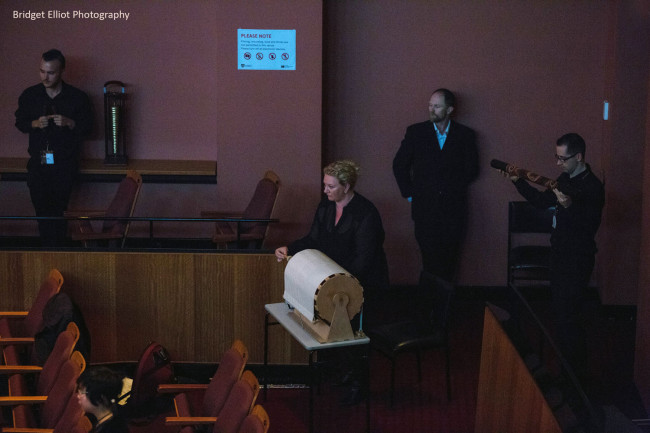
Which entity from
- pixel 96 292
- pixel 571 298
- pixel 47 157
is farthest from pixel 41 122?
pixel 571 298

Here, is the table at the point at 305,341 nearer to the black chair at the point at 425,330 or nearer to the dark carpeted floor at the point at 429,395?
the dark carpeted floor at the point at 429,395

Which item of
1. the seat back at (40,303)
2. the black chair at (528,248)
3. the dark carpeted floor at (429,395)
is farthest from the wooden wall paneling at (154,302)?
the black chair at (528,248)

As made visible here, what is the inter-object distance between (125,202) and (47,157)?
971 millimetres

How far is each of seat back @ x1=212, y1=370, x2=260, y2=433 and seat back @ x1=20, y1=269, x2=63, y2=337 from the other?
6.13ft

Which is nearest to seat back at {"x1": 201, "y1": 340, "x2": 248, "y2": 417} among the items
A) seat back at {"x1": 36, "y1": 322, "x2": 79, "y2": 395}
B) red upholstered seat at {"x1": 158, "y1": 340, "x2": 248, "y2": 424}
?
red upholstered seat at {"x1": 158, "y1": 340, "x2": 248, "y2": 424}

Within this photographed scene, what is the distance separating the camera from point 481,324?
25.5ft

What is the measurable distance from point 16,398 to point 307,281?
1679mm

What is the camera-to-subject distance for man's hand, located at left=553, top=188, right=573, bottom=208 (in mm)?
5637

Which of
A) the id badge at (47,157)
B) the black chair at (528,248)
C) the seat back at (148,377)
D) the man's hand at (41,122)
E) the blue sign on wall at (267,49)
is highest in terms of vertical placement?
the blue sign on wall at (267,49)

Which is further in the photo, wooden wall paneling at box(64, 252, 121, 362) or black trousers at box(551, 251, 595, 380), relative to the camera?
wooden wall paneling at box(64, 252, 121, 362)

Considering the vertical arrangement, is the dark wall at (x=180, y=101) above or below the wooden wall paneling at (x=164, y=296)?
above

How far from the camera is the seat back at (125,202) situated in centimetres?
752

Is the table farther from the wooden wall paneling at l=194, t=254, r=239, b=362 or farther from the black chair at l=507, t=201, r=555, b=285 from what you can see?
the black chair at l=507, t=201, r=555, b=285

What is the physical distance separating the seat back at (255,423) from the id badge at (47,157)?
14.8 ft
